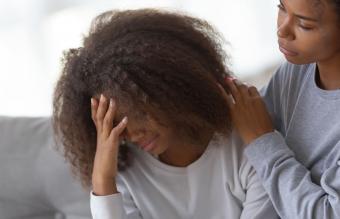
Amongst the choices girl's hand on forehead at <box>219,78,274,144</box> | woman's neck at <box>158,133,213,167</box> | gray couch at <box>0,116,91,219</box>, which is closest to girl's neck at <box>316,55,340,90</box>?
girl's hand on forehead at <box>219,78,274,144</box>

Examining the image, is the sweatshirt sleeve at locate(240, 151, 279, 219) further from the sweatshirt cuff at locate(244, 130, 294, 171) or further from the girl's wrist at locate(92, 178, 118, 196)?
the girl's wrist at locate(92, 178, 118, 196)

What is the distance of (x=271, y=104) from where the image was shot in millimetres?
1263

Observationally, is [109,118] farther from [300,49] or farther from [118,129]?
[300,49]

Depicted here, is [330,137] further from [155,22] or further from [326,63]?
[155,22]

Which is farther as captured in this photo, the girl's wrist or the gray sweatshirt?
the girl's wrist

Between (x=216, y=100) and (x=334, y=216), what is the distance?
305 mm

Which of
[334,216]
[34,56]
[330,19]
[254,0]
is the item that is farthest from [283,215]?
[254,0]

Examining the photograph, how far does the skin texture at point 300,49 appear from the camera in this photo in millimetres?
987

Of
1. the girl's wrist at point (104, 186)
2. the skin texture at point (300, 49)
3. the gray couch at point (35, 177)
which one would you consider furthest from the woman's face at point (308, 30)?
the gray couch at point (35, 177)

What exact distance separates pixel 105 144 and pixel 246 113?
29cm

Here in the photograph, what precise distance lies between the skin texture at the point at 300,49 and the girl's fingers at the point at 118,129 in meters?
0.21

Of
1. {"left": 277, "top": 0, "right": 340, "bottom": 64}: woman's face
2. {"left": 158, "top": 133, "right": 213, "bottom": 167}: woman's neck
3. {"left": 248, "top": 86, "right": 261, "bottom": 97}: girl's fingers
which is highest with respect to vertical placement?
{"left": 277, "top": 0, "right": 340, "bottom": 64}: woman's face

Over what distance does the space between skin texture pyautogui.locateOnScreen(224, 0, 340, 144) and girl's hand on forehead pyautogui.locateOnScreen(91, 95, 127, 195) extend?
23 centimetres

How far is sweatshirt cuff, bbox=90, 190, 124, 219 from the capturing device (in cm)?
118
